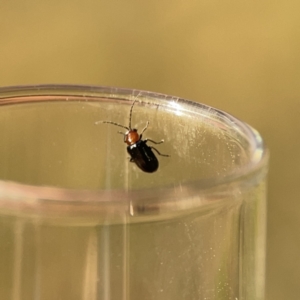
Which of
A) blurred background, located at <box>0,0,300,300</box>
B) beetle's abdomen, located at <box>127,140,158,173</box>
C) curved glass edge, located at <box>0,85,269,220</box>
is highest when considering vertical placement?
blurred background, located at <box>0,0,300,300</box>

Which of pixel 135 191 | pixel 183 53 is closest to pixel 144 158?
pixel 135 191

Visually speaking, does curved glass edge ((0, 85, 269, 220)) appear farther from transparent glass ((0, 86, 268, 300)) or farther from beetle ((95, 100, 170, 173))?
beetle ((95, 100, 170, 173))

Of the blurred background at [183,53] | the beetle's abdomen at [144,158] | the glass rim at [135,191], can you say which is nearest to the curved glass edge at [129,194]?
the glass rim at [135,191]

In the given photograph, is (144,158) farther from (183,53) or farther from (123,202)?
(183,53)

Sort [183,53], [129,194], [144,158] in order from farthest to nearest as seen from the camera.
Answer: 1. [183,53]
2. [144,158]
3. [129,194]

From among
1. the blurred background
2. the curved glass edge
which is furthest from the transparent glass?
the blurred background

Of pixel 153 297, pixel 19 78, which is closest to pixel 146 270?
pixel 153 297

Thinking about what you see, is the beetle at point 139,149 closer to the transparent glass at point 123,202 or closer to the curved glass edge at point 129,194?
the transparent glass at point 123,202
